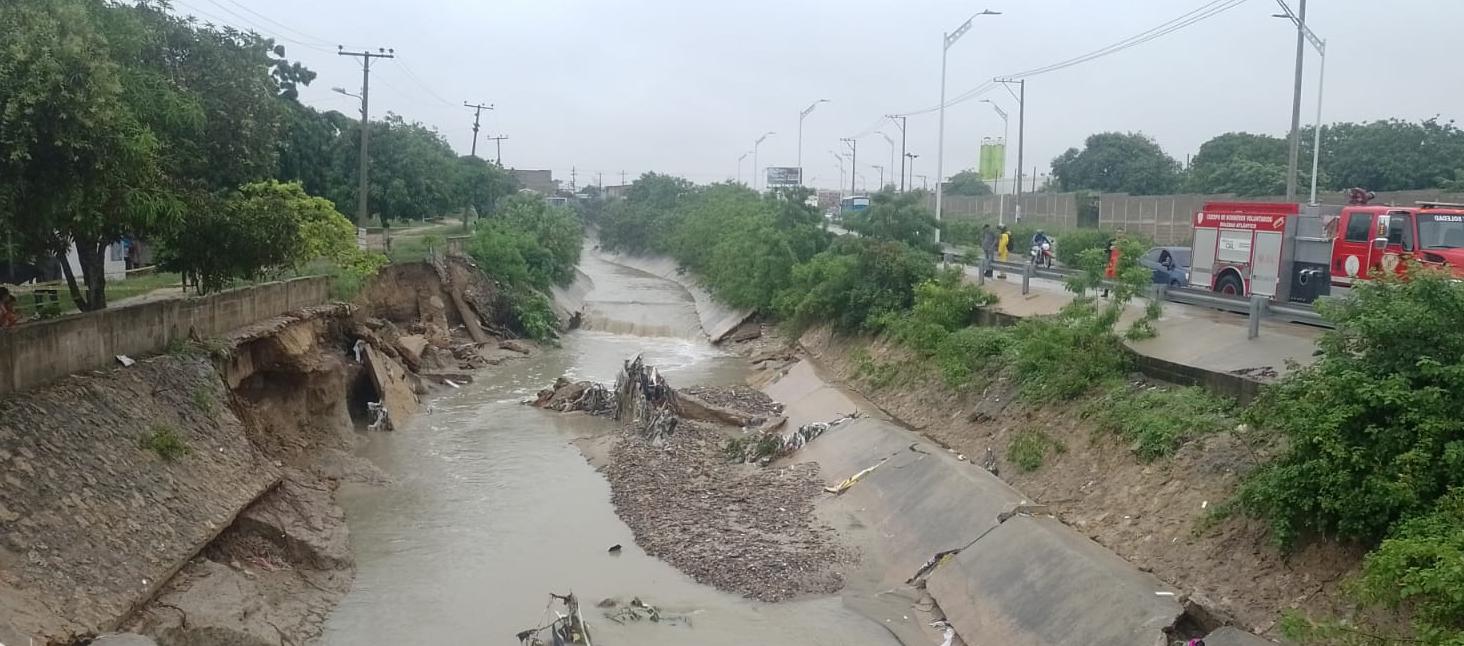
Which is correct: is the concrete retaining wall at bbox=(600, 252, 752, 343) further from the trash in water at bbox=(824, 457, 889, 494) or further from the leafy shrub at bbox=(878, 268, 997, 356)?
the trash in water at bbox=(824, 457, 889, 494)

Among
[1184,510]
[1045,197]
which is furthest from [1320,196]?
[1184,510]

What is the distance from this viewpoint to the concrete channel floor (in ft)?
56.3

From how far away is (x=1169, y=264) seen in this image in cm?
3125

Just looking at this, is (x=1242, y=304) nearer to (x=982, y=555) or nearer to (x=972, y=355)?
(x=972, y=355)

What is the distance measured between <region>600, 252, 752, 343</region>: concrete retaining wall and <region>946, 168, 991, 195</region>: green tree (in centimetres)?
3619

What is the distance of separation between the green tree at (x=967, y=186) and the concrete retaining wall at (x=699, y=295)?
119ft

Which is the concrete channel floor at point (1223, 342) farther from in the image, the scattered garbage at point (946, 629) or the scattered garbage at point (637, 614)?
the scattered garbage at point (637, 614)

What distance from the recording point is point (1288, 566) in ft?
Result: 37.8

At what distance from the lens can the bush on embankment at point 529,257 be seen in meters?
47.0

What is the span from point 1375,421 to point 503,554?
12.6 m

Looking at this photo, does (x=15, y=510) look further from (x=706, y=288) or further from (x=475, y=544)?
(x=706, y=288)

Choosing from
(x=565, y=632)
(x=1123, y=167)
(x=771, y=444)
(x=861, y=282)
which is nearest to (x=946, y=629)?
(x=565, y=632)

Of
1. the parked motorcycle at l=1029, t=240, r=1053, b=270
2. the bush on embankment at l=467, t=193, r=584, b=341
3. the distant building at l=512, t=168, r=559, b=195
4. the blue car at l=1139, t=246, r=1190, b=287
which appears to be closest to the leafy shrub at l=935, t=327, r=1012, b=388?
the blue car at l=1139, t=246, r=1190, b=287

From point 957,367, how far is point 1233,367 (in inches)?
313
